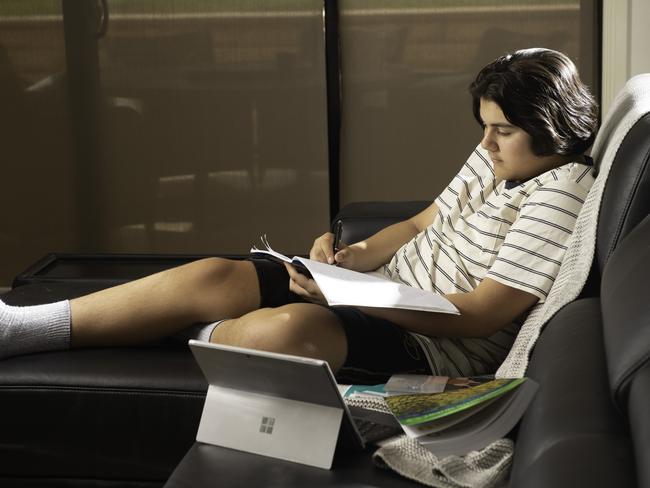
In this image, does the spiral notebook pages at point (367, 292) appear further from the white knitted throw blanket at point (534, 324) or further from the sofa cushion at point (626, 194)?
the sofa cushion at point (626, 194)

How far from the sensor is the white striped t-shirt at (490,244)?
174 cm

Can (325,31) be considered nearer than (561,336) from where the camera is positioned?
No

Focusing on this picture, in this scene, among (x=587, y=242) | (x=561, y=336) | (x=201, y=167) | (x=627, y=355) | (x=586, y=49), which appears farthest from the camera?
(x=201, y=167)

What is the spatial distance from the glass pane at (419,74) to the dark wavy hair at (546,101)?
6.22 ft

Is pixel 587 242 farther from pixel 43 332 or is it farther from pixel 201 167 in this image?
pixel 201 167

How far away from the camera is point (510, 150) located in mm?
1893

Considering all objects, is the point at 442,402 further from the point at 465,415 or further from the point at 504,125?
the point at 504,125

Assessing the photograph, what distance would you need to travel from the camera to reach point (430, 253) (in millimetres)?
2039

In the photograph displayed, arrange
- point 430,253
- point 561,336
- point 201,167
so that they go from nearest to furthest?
point 561,336, point 430,253, point 201,167

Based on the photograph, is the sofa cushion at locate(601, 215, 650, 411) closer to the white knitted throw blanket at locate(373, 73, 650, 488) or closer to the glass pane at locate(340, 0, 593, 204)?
the white knitted throw blanket at locate(373, 73, 650, 488)

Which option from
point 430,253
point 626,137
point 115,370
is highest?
point 626,137

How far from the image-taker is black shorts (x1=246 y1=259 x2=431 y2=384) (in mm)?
1784

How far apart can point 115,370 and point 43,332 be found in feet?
0.63

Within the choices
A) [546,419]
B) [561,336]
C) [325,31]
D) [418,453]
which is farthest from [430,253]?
[325,31]
